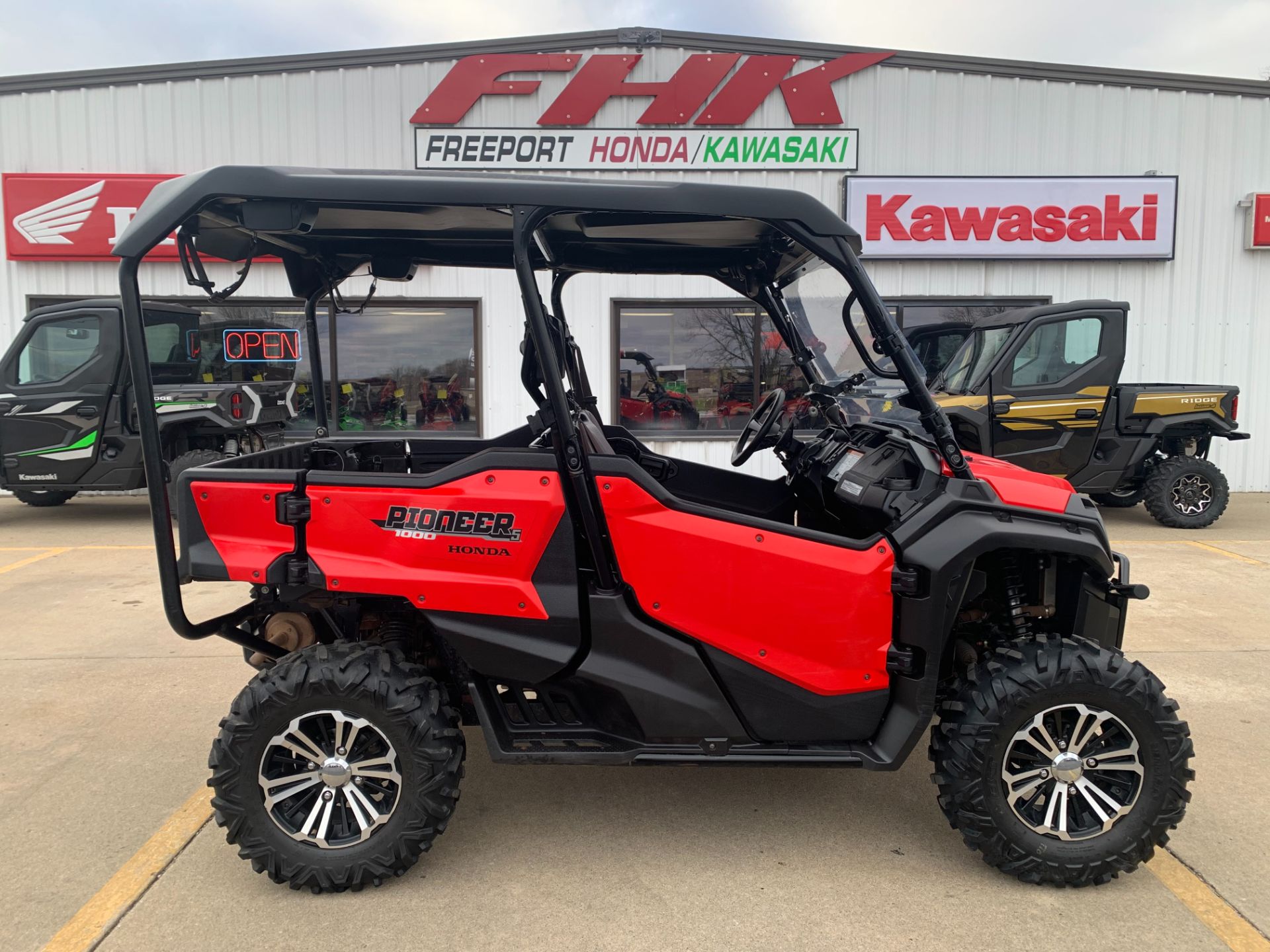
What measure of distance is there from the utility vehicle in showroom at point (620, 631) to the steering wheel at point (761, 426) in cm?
89

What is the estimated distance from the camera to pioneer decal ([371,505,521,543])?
2.56 metres

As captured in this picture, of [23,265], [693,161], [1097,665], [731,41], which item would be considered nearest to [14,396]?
[23,265]

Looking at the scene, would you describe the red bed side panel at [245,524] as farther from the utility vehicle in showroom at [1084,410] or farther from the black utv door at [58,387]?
the black utv door at [58,387]

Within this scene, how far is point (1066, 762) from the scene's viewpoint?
2564 millimetres

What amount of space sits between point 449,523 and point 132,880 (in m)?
1.50

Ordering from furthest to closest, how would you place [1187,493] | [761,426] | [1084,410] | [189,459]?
[1187,493] < [1084,410] < [189,459] < [761,426]

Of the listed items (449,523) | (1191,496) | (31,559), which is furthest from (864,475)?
(1191,496)

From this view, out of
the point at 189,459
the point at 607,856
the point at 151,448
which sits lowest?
the point at 607,856

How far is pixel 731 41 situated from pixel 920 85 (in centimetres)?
239

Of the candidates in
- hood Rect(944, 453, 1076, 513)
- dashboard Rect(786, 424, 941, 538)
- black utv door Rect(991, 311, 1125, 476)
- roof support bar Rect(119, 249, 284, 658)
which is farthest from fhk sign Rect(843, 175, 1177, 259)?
roof support bar Rect(119, 249, 284, 658)

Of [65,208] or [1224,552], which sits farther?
[65,208]

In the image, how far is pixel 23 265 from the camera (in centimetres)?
1034

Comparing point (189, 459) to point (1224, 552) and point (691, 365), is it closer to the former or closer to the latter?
point (691, 365)

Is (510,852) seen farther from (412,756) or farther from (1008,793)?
(1008,793)
